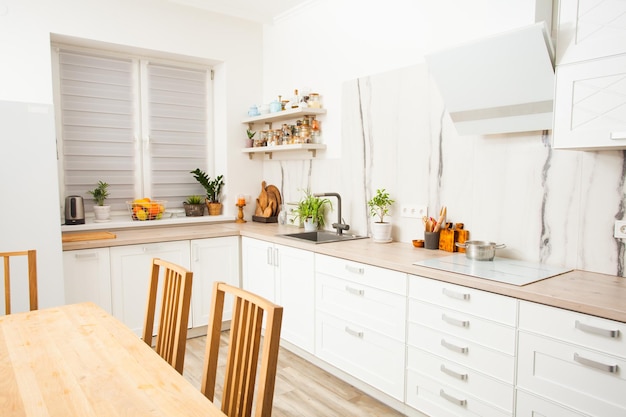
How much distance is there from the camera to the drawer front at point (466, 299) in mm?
1786

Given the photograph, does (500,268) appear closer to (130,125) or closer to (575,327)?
(575,327)

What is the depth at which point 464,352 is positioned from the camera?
1.95 m

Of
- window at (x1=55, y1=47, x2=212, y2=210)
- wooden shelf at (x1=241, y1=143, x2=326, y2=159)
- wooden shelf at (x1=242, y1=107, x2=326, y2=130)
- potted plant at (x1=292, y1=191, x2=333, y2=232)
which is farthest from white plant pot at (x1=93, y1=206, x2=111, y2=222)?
potted plant at (x1=292, y1=191, x2=333, y2=232)

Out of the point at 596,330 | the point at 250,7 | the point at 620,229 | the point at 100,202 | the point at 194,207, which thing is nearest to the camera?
the point at 596,330

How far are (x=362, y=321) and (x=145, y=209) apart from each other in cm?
211

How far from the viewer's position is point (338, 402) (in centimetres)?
244

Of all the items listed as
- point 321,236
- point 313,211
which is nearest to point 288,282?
point 321,236

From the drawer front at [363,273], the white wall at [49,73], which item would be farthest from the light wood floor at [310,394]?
the white wall at [49,73]

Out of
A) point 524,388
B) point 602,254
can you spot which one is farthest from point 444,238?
point 524,388

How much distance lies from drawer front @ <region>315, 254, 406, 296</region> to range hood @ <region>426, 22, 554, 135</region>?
0.87 m

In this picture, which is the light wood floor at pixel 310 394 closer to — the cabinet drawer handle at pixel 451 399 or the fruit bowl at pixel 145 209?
the cabinet drawer handle at pixel 451 399

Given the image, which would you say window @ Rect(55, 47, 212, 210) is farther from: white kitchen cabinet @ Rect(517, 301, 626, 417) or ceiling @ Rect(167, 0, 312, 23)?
white kitchen cabinet @ Rect(517, 301, 626, 417)

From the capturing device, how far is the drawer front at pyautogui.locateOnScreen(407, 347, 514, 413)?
1.82 metres

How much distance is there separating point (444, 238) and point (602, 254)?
795mm
